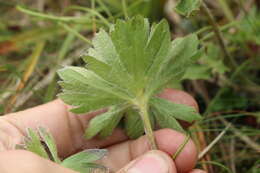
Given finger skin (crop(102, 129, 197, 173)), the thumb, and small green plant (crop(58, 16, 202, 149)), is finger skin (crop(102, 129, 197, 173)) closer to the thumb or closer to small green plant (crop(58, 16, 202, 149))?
small green plant (crop(58, 16, 202, 149))

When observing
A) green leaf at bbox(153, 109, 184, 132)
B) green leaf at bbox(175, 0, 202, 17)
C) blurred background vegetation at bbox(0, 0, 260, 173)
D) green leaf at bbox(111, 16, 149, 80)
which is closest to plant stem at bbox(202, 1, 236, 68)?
blurred background vegetation at bbox(0, 0, 260, 173)

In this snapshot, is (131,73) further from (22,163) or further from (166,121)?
(22,163)

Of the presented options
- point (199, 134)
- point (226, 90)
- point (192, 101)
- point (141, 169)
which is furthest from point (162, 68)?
point (226, 90)

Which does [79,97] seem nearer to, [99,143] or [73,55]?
[99,143]

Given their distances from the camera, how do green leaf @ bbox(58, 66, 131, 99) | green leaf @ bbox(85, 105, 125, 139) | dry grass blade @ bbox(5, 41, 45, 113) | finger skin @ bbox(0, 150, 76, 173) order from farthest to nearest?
1. dry grass blade @ bbox(5, 41, 45, 113)
2. green leaf @ bbox(85, 105, 125, 139)
3. green leaf @ bbox(58, 66, 131, 99)
4. finger skin @ bbox(0, 150, 76, 173)

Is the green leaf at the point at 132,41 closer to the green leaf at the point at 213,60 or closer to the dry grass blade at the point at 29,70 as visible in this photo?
the green leaf at the point at 213,60

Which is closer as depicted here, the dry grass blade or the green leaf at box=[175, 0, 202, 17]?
the green leaf at box=[175, 0, 202, 17]

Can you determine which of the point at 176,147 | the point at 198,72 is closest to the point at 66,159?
the point at 176,147
